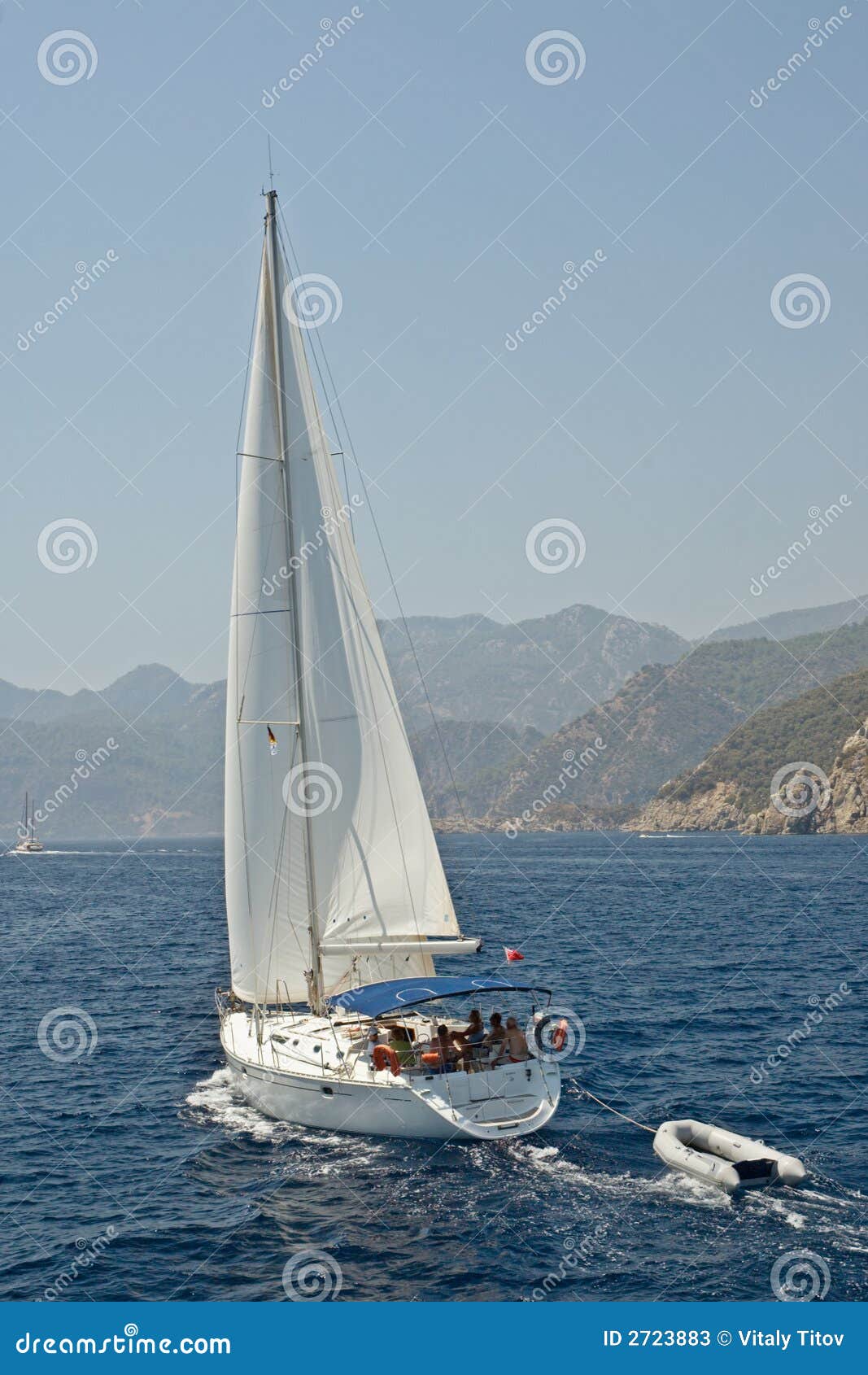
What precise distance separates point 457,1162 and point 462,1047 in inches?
107

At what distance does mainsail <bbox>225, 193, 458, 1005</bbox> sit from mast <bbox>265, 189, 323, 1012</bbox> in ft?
0.14

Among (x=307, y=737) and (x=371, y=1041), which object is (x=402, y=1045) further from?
(x=307, y=737)

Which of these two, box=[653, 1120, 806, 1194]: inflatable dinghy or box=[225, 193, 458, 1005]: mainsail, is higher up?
box=[225, 193, 458, 1005]: mainsail

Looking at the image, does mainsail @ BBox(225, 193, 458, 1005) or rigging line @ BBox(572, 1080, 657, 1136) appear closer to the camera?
rigging line @ BBox(572, 1080, 657, 1136)

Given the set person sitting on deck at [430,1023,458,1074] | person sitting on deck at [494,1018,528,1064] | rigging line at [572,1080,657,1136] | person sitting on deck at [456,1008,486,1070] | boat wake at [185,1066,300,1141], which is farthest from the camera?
boat wake at [185,1066,300,1141]

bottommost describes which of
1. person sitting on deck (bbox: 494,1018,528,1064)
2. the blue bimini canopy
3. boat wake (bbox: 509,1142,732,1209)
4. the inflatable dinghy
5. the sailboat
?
boat wake (bbox: 509,1142,732,1209)

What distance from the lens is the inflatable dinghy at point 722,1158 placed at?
2408 cm

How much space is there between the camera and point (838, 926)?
69.8m

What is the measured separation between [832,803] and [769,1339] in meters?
186

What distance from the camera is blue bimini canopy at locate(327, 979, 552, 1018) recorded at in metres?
27.9

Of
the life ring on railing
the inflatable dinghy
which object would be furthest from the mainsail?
the inflatable dinghy

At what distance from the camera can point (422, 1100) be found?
2662 centimetres

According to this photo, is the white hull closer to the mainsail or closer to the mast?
the mast

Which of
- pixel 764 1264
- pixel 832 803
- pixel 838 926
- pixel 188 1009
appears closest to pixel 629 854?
pixel 832 803
